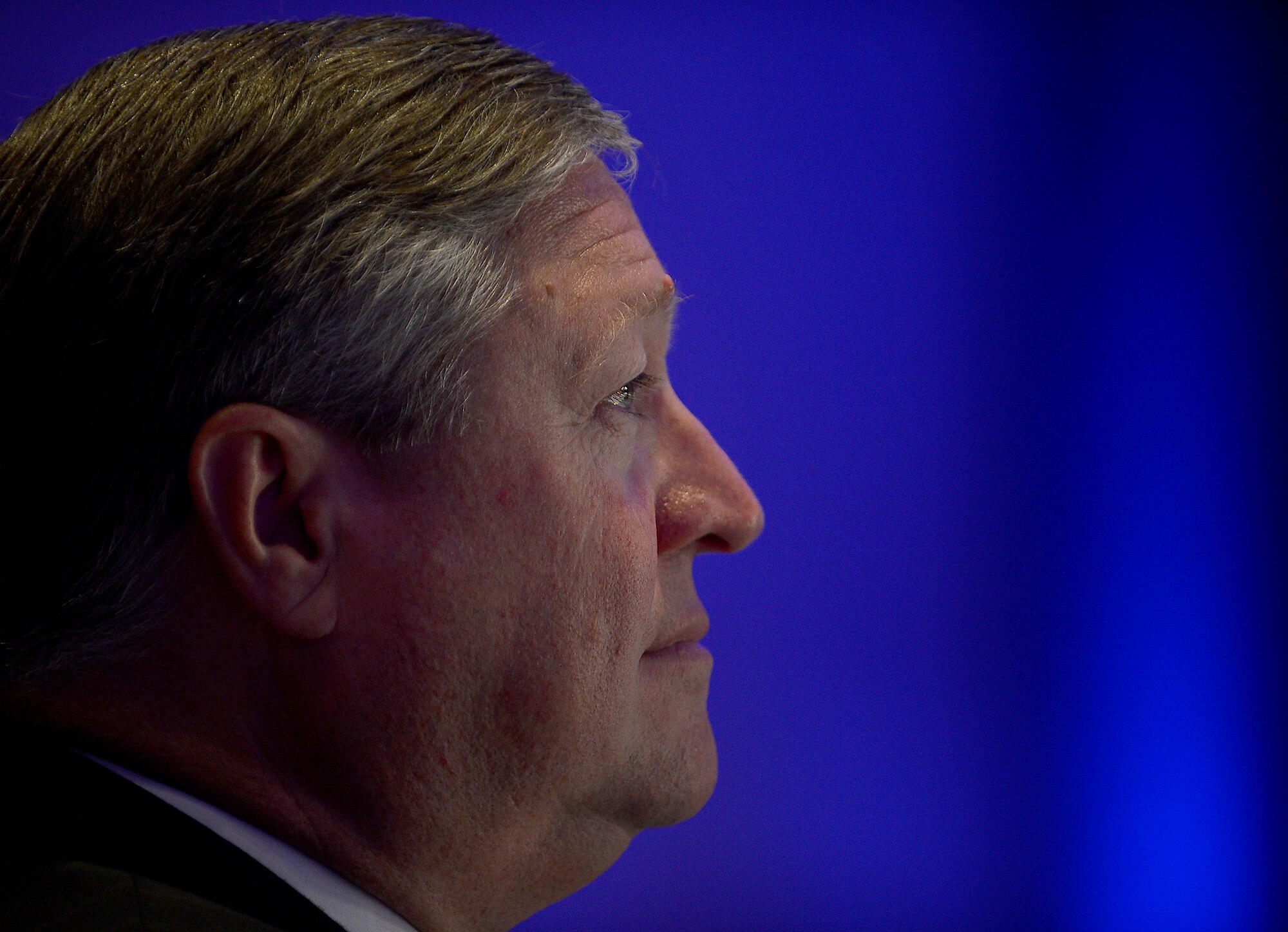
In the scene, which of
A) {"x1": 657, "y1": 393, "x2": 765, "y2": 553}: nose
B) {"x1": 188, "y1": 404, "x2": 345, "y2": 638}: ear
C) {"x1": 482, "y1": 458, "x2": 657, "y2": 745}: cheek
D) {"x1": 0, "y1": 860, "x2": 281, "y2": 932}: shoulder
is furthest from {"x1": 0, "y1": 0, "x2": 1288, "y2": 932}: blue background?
{"x1": 0, "y1": 860, "x2": 281, "y2": 932}: shoulder

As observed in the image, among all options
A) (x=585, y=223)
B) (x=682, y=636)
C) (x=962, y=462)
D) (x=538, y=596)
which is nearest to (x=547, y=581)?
(x=538, y=596)

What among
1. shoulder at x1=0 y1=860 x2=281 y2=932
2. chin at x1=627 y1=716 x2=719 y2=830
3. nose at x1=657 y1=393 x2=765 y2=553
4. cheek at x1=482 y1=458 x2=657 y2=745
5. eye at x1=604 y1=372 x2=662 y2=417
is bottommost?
shoulder at x1=0 y1=860 x2=281 y2=932

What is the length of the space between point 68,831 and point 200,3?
1.38 meters

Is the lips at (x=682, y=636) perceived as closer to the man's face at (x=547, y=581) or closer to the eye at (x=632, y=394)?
the man's face at (x=547, y=581)

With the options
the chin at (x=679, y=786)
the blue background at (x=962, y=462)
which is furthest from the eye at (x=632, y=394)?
the blue background at (x=962, y=462)

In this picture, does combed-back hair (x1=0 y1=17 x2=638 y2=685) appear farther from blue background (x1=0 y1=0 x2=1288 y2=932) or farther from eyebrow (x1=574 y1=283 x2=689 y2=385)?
blue background (x1=0 y1=0 x2=1288 y2=932)

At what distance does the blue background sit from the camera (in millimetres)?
1675

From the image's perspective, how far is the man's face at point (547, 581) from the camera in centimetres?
73

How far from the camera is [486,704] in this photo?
2.45ft

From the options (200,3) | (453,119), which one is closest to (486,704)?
(453,119)

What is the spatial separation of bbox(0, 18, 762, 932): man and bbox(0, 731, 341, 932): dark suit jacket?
4cm

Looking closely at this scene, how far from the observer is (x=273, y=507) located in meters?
0.73

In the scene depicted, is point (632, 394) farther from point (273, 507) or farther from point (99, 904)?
point (99, 904)

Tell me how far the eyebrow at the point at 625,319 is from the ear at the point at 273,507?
0.19 m
